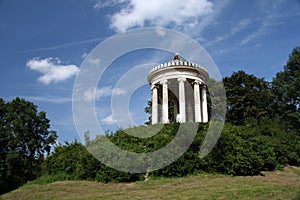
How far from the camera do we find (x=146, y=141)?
1490cm

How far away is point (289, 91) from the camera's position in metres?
29.6

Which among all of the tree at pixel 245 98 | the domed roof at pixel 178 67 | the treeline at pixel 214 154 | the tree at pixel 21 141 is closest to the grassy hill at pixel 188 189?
the treeline at pixel 214 154

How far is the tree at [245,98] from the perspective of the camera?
29219 mm

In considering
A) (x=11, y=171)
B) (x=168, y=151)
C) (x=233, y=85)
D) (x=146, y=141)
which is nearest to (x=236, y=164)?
(x=168, y=151)

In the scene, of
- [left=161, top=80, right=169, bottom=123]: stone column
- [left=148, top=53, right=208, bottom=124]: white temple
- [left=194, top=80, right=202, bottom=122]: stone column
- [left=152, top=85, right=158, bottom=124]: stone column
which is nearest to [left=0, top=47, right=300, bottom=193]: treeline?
[left=194, top=80, right=202, bottom=122]: stone column

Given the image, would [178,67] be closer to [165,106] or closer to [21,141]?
[165,106]

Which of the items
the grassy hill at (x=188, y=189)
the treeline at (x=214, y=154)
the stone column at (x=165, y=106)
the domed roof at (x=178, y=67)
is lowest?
the grassy hill at (x=188, y=189)

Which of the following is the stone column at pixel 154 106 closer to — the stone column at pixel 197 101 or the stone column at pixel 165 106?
the stone column at pixel 165 106

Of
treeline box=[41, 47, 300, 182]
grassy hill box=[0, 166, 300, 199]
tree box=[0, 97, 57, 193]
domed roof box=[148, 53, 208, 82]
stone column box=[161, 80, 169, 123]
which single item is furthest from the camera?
tree box=[0, 97, 57, 193]

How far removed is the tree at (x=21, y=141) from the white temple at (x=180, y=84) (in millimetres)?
17384

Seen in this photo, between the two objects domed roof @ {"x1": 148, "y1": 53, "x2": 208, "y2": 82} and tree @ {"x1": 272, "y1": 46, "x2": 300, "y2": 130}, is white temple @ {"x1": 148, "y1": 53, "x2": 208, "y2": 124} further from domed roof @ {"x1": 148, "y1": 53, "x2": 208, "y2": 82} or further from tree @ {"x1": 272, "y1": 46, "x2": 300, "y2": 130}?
A: tree @ {"x1": 272, "y1": 46, "x2": 300, "y2": 130}

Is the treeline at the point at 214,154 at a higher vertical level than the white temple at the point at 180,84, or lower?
lower

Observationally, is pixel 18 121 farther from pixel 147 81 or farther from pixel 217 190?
pixel 217 190

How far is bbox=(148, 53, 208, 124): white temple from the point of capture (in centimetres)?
2169
